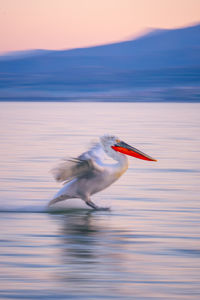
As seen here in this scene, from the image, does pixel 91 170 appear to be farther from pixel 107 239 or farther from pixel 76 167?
pixel 107 239

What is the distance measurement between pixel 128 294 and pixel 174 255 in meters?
Answer: 0.94

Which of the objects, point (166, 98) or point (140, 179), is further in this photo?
point (166, 98)

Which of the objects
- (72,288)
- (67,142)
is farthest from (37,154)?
(72,288)

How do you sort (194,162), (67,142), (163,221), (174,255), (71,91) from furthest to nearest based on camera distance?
(71,91) → (67,142) → (194,162) → (163,221) → (174,255)

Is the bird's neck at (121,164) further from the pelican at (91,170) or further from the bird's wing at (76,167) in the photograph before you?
the bird's wing at (76,167)

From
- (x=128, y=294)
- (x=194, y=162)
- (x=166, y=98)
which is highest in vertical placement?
(x=166, y=98)

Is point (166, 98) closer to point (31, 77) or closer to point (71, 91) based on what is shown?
point (71, 91)

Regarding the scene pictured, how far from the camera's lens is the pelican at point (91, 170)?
6227mm

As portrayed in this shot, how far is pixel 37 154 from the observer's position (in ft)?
38.2

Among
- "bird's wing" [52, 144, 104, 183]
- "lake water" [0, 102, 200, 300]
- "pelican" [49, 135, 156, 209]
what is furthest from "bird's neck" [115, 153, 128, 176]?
"lake water" [0, 102, 200, 300]

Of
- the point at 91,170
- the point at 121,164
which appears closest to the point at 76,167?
the point at 91,170

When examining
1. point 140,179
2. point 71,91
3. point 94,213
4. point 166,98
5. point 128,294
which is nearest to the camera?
point 128,294

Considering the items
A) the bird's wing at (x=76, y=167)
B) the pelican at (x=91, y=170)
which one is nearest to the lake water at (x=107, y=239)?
the pelican at (x=91, y=170)

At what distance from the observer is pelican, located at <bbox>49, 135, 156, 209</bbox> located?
245 inches
